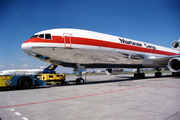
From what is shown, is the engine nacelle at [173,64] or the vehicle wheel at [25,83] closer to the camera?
the vehicle wheel at [25,83]

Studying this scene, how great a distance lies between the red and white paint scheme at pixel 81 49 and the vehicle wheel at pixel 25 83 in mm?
2067

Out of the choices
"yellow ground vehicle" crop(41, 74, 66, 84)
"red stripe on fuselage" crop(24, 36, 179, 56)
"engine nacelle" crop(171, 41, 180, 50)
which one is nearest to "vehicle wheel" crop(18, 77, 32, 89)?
"yellow ground vehicle" crop(41, 74, 66, 84)

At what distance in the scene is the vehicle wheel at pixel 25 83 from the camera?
→ 1176 centimetres

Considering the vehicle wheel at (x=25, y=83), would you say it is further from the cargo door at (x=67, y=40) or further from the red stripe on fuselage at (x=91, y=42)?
the cargo door at (x=67, y=40)

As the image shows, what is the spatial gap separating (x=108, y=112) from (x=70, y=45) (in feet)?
30.0

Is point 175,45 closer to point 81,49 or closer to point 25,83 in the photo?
point 81,49

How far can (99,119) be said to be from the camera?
13.9 feet

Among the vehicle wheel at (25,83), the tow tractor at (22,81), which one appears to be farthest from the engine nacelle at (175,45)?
the vehicle wheel at (25,83)

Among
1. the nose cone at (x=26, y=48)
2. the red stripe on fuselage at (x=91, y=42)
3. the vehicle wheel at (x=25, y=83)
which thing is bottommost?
the vehicle wheel at (x=25, y=83)

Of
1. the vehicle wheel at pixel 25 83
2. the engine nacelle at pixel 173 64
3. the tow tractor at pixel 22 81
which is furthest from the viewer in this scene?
the engine nacelle at pixel 173 64

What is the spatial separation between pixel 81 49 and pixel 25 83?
574 cm

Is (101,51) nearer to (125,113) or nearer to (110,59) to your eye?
(110,59)

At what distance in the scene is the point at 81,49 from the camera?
1359 centimetres

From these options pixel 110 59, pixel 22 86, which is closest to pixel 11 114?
pixel 22 86
